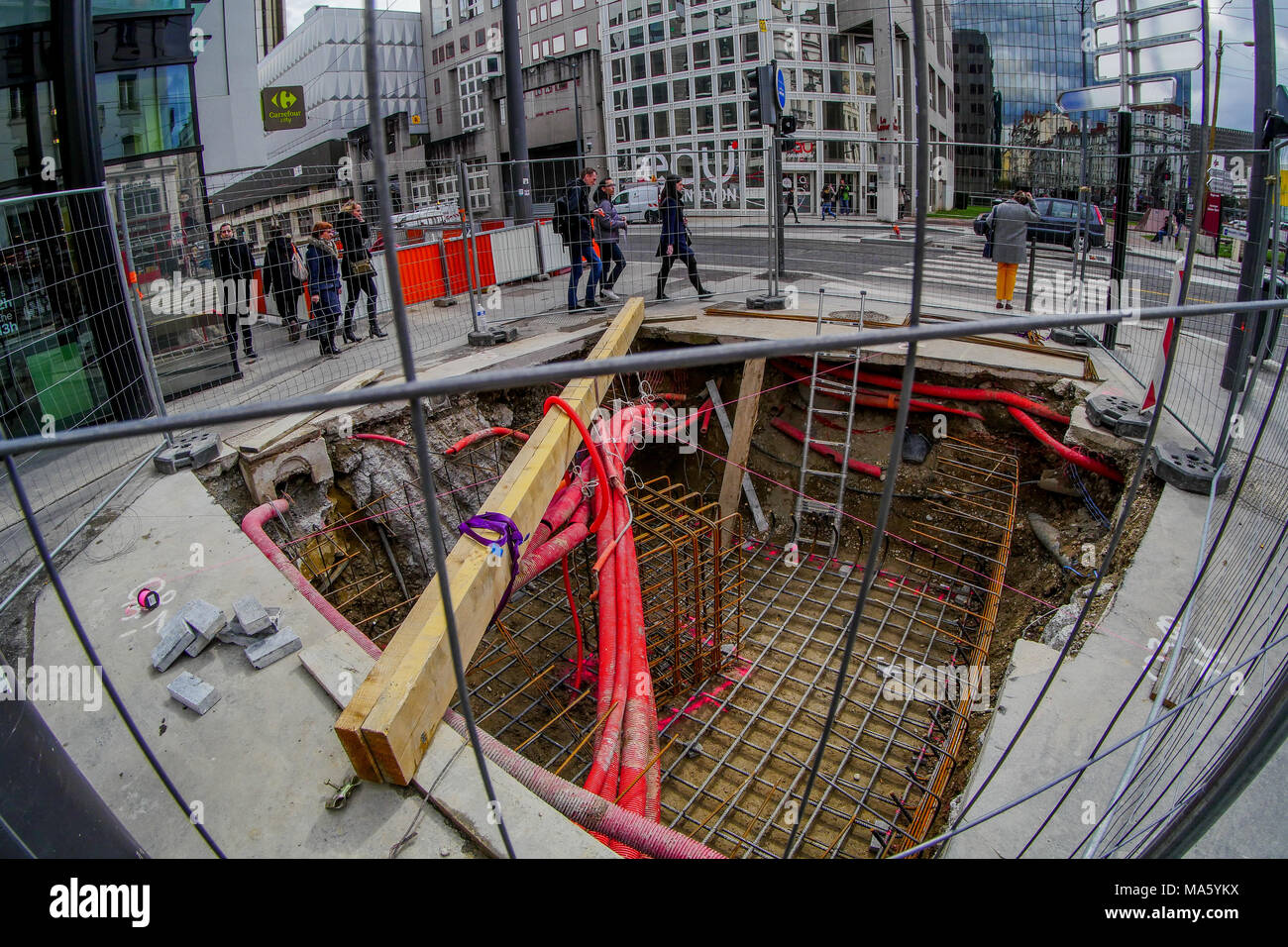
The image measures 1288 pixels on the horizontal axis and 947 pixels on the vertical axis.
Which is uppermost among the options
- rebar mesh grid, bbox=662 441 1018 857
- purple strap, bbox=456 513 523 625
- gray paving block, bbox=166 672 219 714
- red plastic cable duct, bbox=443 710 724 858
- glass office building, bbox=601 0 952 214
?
glass office building, bbox=601 0 952 214

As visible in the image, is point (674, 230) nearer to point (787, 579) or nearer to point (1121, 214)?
point (787, 579)

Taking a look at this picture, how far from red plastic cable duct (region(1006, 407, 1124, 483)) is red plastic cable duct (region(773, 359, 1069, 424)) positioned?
162mm

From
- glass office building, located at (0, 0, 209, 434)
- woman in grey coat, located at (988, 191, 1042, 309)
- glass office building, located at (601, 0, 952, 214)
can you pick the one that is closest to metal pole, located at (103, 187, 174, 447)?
glass office building, located at (0, 0, 209, 434)

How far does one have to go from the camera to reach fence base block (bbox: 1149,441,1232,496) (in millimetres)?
4582

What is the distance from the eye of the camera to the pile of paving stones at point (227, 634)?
3438 millimetres

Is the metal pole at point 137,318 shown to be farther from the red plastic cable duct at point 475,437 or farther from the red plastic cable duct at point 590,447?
the red plastic cable duct at point 590,447

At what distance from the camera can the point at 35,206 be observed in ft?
18.7

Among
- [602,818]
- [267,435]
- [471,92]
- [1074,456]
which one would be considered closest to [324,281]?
[267,435]

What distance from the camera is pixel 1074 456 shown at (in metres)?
5.61

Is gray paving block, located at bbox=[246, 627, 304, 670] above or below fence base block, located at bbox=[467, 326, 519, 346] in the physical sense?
below

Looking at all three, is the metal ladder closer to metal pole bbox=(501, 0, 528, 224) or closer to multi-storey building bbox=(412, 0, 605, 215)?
metal pole bbox=(501, 0, 528, 224)

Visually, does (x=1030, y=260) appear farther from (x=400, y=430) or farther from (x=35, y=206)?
(x=35, y=206)

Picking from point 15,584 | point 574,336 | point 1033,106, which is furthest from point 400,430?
point 1033,106
